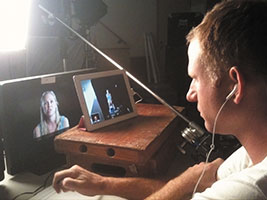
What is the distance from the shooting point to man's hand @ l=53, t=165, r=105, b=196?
824mm

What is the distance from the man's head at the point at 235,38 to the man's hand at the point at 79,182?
519mm

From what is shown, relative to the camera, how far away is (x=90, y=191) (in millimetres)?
837

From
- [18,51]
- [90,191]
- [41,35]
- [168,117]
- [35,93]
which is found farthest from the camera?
[41,35]

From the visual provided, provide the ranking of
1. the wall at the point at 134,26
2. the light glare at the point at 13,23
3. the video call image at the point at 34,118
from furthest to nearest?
the wall at the point at 134,26
the light glare at the point at 13,23
the video call image at the point at 34,118

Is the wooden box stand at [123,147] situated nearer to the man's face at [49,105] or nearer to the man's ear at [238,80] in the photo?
the man's face at [49,105]

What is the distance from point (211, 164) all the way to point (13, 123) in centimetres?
71

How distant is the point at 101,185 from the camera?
85 cm

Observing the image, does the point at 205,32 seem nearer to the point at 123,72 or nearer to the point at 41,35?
the point at 123,72

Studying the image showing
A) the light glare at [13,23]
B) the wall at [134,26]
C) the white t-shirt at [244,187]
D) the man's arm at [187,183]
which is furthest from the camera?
the wall at [134,26]

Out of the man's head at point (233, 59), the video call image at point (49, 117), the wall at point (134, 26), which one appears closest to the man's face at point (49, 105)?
the video call image at point (49, 117)

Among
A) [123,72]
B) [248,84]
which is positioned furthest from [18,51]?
[248,84]

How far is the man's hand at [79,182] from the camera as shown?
0.82 m

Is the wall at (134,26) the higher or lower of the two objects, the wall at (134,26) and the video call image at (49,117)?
the higher

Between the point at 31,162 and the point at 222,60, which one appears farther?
the point at 31,162
